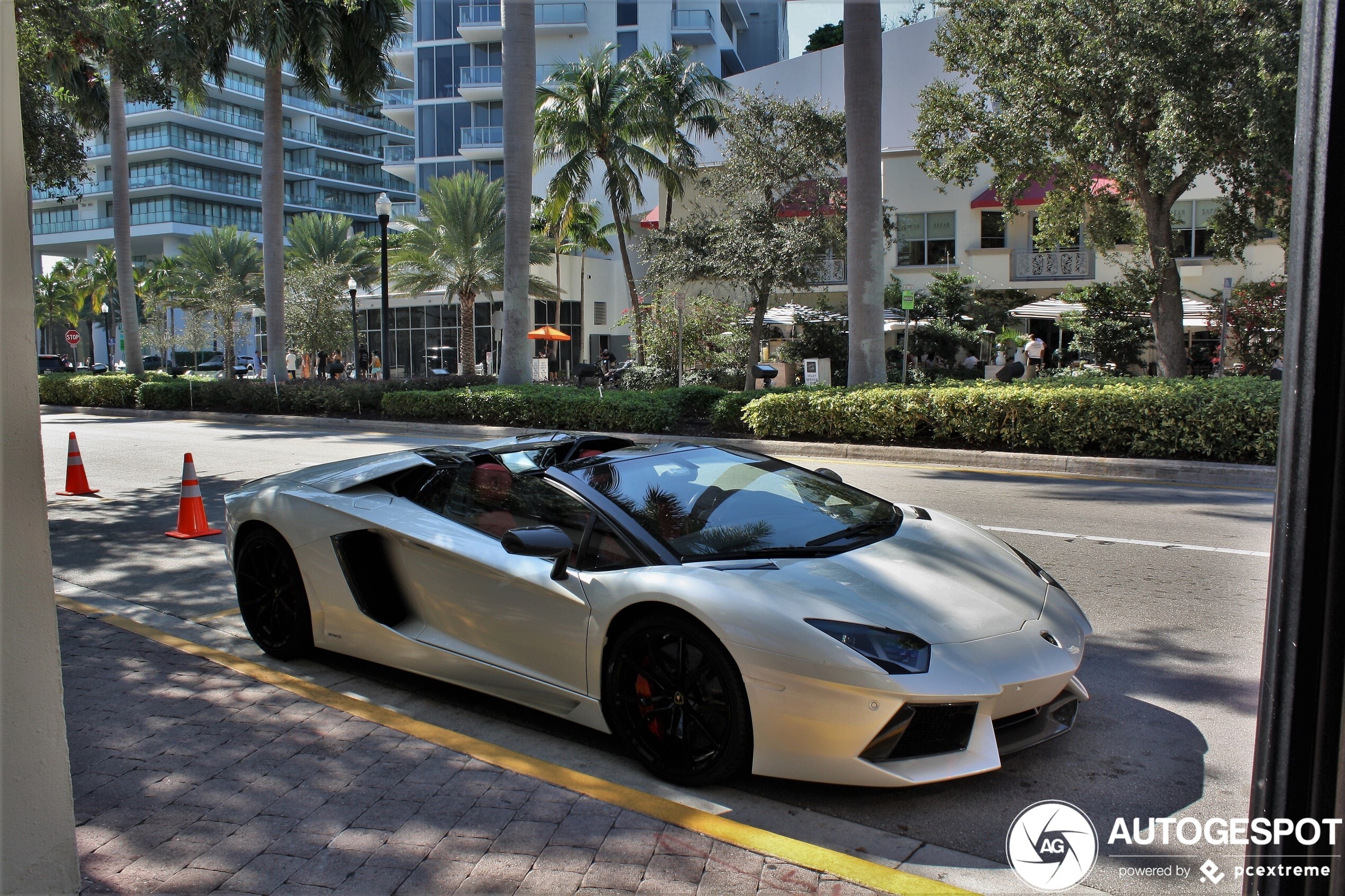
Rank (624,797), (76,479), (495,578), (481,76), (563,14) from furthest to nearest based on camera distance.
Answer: (481,76) → (563,14) → (76,479) → (495,578) → (624,797)

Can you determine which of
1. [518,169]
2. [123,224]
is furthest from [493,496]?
[123,224]

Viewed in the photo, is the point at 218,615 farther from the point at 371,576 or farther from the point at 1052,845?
the point at 1052,845

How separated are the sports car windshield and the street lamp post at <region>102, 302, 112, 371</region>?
73.8m

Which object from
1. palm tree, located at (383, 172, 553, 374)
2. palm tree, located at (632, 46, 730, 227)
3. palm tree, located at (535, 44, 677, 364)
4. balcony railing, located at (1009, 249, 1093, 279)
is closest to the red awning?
balcony railing, located at (1009, 249, 1093, 279)

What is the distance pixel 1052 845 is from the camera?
121 inches

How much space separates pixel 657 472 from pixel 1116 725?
2.28 meters

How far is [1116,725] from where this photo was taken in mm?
3969

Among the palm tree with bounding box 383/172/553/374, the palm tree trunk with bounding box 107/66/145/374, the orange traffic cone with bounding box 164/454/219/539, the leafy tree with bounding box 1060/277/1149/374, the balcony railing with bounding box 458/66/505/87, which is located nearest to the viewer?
the orange traffic cone with bounding box 164/454/219/539

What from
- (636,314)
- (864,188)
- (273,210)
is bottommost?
(636,314)

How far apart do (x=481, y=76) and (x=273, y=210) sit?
33209 mm

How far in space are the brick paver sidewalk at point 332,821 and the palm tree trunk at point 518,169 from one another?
48.5 feet

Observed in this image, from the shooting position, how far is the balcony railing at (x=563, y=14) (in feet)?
169

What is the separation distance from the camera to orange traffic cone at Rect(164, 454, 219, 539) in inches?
333

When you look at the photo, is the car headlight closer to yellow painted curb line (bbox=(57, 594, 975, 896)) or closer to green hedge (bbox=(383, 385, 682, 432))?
yellow painted curb line (bbox=(57, 594, 975, 896))
